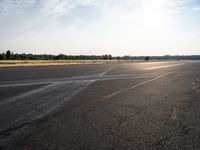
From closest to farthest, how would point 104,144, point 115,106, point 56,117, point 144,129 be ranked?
1. point 104,144
2. point 144,129
3. point 56,117
4. point 115,106

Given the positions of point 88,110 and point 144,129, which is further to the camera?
point 88,110

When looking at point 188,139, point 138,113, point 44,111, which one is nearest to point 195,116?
point 138,113

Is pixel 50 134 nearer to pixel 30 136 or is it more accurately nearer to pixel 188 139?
pixel 30 136

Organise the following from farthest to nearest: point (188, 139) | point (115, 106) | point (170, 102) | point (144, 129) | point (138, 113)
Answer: point (170, 102) < point (115, 106) < point (138, 113) < point (144, 129) < point (188, 139)

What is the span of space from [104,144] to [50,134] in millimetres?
1156

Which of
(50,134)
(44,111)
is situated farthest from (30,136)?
(44,111)

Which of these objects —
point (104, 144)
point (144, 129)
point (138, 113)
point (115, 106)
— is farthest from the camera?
point (115, 106)

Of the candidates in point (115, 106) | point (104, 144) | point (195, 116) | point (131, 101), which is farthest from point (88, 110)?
point (195, 116)

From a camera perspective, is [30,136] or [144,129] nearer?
[30,136]

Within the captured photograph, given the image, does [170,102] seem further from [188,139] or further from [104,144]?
[104,144]

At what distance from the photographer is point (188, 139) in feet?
13.1

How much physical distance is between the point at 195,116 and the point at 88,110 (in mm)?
2907

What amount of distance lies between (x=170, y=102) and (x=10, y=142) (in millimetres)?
5426

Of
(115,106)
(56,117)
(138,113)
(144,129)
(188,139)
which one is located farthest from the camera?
(115,106)
